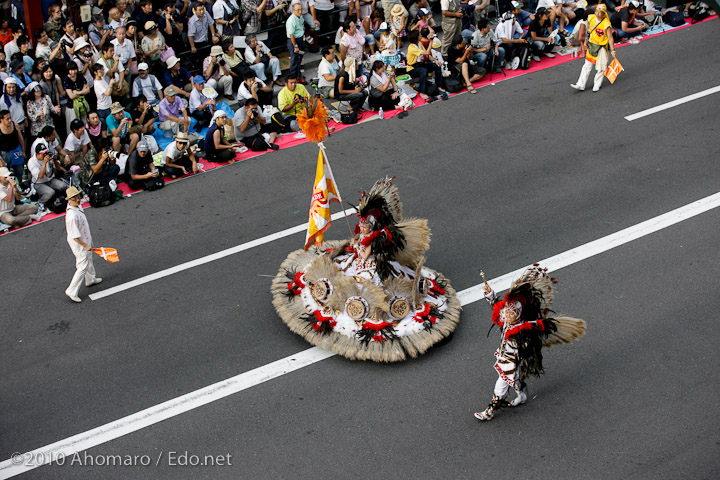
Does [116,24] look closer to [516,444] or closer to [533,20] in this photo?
[533,20]

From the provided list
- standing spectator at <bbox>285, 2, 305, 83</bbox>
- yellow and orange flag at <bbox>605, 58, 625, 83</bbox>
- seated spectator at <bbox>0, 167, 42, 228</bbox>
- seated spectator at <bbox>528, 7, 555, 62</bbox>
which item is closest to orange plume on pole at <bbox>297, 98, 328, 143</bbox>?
seated spectator at <bbox>0, 167, 42, 228</bbox>

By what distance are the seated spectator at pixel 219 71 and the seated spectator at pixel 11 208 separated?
4.56m

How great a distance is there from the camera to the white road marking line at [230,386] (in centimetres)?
888

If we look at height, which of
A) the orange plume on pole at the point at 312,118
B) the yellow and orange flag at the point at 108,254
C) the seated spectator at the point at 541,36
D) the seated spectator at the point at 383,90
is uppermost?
the orange plume on pole at the point at 312,118

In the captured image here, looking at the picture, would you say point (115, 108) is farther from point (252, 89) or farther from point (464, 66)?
point (464, 66)

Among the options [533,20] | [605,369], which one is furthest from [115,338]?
[533,20]

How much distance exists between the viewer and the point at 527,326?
8.38 m

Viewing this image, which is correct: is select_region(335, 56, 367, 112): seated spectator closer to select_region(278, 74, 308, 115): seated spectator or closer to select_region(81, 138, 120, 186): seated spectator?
select_region(278, 74, 308, 115): seated spectator

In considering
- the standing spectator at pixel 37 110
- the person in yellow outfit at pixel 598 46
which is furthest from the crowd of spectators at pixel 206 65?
the person in yellow outfit at pixel 598 46

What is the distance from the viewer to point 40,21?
16.1 meters

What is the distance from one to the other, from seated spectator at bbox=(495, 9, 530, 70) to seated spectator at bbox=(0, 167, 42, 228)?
958 centimetres

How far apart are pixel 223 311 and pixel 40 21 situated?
849 cm

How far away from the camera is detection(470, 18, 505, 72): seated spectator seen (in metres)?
16.5

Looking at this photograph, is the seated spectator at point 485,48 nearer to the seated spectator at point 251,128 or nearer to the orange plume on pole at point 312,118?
the seated spectator at point 251,128
